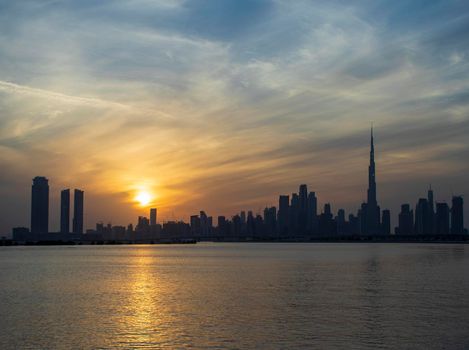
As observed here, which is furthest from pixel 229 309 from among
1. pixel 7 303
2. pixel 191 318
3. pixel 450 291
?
pixel 450 291

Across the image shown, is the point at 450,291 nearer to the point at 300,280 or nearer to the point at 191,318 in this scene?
the point at 300,280

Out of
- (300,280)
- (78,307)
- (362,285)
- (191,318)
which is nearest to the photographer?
(191,318)

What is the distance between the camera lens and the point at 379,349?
36938 mm

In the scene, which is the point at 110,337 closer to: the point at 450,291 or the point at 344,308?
the point at 344,308

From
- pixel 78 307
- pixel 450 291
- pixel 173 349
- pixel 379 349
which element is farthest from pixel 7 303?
pixel 450 291

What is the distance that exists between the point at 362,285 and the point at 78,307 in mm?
37066

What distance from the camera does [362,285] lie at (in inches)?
3024

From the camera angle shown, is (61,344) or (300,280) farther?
(300,280)

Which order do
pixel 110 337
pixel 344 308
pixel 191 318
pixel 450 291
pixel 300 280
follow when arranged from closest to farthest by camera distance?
pixel 110 337
pixel 191 318
pixel 344 308
pixel 450 291
pixel 300 280

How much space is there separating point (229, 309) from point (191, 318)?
230 inches

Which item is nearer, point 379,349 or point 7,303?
point 379,349

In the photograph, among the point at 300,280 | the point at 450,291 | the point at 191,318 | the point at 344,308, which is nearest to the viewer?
the point at 191,318

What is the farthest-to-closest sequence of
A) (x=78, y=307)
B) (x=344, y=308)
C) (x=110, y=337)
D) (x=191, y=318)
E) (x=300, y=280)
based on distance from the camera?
(x=300, y=280) → (x=78, y=307) → (x=344, y=308) → (x=191, y=318) → (x=110, y=337)

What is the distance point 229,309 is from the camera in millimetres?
54906
